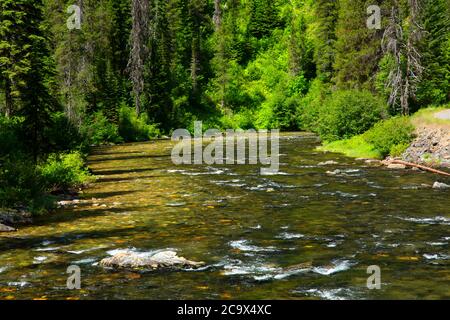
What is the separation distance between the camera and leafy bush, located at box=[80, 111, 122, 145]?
55912 mm

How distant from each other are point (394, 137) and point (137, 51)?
1771 inches

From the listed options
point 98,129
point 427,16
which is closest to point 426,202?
point 427,16

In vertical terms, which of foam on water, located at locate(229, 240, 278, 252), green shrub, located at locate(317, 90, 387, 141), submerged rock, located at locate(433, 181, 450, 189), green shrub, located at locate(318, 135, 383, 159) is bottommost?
foam on water, located at locate(229, 240, 278, 252)

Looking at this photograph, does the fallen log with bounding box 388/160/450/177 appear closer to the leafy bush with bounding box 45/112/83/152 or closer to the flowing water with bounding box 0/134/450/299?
the flowing water with bounding box 0/134/450/299

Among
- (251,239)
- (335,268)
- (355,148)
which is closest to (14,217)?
(251,239)

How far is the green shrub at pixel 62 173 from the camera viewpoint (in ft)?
72.5

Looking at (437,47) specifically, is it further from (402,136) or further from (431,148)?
(431,148)

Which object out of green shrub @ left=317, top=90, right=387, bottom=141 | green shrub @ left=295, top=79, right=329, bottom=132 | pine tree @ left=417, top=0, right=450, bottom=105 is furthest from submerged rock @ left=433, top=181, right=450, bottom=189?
pine tree @ left=417, top=0, right=450, bottom=105

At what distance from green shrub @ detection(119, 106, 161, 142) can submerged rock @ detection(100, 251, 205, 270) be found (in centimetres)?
5166

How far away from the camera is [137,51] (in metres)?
68.2

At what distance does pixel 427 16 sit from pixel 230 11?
6225 cm

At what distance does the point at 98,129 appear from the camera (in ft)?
188

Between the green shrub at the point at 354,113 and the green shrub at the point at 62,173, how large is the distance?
23160 mm

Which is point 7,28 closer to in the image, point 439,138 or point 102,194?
point 102,194
